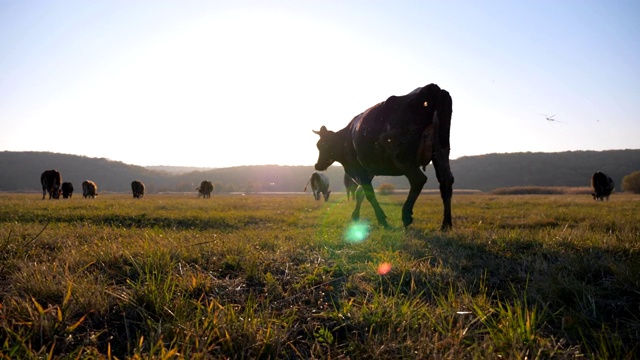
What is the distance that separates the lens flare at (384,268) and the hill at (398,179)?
92838 millimetres

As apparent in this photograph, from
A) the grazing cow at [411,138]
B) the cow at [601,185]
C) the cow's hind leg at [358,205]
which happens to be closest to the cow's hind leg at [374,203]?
the grazing cow at [411,138]

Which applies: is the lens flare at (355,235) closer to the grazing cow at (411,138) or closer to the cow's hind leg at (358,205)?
the cow's hind leg at (358,205)

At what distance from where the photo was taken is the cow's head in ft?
33.7

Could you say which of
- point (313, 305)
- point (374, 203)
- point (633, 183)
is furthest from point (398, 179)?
point (313, 305)

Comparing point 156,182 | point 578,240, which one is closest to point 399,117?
point 578,240

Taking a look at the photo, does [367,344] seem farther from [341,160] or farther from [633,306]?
[341,160]

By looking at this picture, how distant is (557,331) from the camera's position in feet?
7.04

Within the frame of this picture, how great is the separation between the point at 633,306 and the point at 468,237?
3.04 meters

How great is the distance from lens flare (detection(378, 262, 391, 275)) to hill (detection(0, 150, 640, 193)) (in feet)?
305

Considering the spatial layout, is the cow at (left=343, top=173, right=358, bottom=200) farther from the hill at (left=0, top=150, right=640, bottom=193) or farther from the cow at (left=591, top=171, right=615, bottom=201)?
the hill at (left=0, top=150, right=640, bottom=193)

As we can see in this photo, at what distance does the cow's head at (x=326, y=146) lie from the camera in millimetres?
10281

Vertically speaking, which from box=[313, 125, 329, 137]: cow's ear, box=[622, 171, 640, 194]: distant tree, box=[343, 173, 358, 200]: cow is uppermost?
box=[313, 125, 329, 137]: cow's ear

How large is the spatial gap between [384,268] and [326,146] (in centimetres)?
727

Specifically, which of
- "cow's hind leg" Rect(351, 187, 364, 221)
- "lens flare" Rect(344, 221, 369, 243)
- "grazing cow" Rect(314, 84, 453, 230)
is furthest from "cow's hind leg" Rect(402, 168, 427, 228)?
"cow's hind leg" Rect(351, 187, 364, 221)
